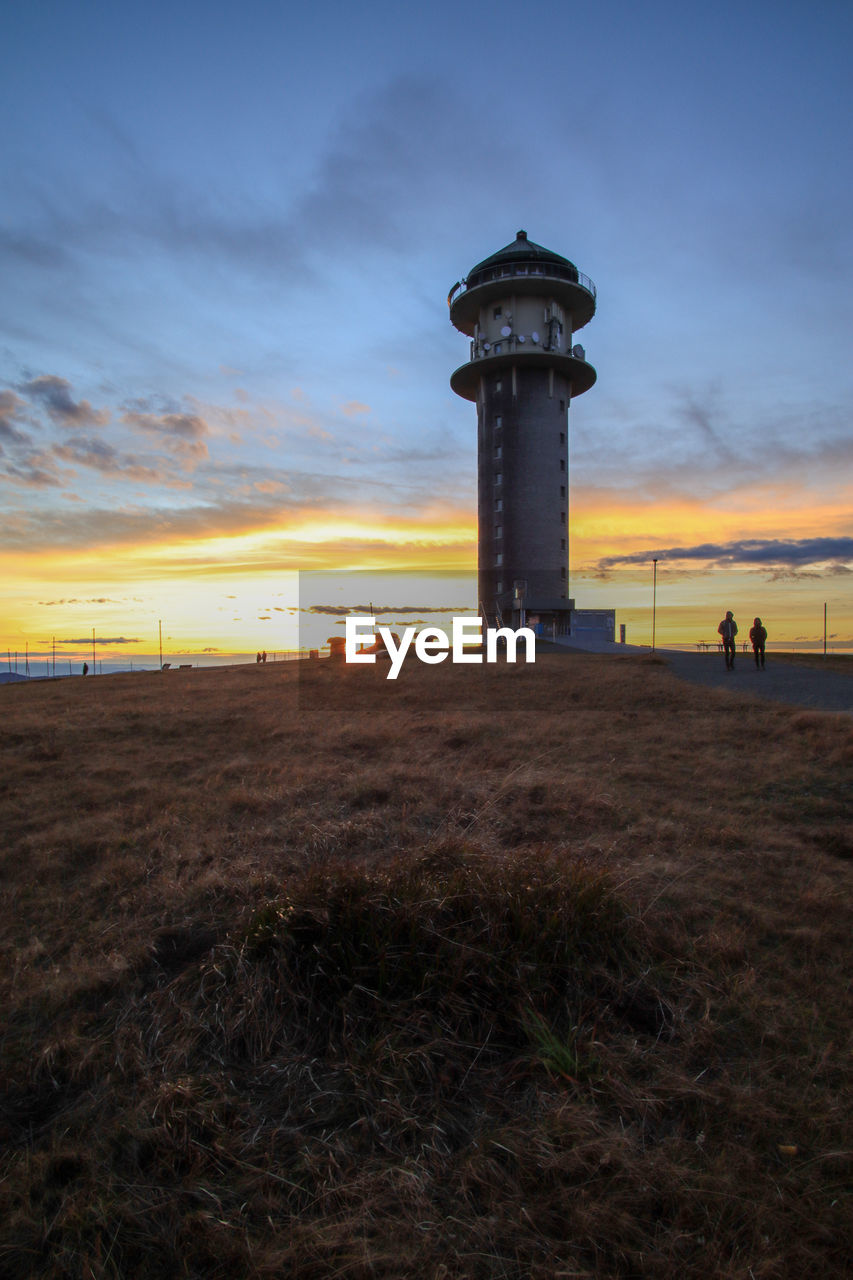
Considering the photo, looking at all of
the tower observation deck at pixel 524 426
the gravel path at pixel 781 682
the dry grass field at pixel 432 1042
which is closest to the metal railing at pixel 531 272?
the tower observation deck at pixel 524 426

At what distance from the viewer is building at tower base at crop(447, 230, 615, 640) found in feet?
162

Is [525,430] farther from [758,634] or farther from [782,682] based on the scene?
[782,682]

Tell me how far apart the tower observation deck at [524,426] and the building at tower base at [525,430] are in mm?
75

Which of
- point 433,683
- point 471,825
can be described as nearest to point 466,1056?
point 471,825

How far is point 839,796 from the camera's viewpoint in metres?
7.93

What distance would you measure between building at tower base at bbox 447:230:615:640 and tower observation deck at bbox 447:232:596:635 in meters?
0.08

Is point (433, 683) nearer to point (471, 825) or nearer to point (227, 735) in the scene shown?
point (227, 735)

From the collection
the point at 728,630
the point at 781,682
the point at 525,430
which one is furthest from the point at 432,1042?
the point at 525,430

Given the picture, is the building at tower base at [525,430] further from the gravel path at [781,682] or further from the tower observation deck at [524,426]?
the gravel path at [781,682]

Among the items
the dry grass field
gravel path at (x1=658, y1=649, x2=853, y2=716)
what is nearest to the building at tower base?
gravel path at (x1=658, y1=649, x2=853, y2=716)

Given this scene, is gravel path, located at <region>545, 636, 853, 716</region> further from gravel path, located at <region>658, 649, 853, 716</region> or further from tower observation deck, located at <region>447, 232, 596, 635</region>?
tower observation deck, located at <region>447, 232, 596, 635</region>

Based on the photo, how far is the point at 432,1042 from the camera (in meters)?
3.44

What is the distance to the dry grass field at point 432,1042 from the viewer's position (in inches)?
100

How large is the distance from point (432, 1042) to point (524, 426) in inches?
2004
